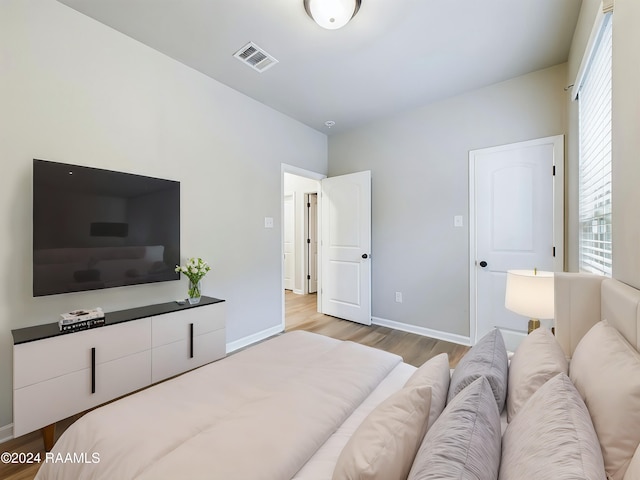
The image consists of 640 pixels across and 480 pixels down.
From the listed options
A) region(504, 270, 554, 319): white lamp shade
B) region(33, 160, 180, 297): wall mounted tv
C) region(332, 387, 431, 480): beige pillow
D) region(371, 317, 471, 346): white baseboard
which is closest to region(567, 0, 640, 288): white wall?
region(504, 270, 554, 319): white lamp shade

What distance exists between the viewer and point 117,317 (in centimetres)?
202

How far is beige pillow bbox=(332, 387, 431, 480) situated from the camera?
69 cm

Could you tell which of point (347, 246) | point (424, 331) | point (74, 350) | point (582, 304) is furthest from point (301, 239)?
point (582, 304)

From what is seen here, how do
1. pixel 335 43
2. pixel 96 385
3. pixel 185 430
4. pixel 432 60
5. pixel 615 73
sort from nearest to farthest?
1. pixel 185 430
2. pixel 615 73
3. pixel 96 385
4. pixel 335 43
5. pixel 432 60

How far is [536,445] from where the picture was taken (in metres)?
0.63

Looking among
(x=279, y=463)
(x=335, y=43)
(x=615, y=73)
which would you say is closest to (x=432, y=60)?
(x=335, y=43)

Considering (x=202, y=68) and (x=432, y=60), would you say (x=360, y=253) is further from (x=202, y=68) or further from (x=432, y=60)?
(x=202, y=68)

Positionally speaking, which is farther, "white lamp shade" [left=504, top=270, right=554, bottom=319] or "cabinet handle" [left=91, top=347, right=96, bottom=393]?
"cabinet handle" [left=91, top=347, right=96, bottom=393]

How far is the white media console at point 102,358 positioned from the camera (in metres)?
1.57

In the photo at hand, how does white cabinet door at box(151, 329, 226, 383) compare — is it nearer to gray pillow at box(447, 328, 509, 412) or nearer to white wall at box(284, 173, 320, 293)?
gray pillow at box(447, 328, 509, 412)

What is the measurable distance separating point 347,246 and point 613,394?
3420 mm

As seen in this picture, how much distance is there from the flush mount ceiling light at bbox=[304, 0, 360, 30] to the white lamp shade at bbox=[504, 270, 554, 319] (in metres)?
2.02

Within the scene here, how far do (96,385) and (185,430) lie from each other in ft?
4.22

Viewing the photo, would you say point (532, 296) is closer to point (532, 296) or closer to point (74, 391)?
point (532, 296)
